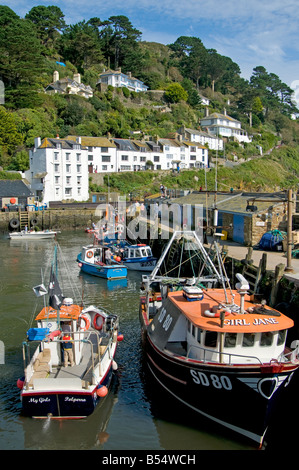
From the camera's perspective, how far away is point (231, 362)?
12.2 m

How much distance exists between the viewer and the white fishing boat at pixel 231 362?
11.6m

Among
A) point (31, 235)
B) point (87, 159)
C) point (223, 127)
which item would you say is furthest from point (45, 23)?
point (31, 235)

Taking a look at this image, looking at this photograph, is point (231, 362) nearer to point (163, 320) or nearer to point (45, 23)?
point (163, 320)

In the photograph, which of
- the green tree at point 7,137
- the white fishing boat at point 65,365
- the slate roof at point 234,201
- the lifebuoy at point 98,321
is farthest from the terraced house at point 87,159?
the white fishing boat at point 65,365

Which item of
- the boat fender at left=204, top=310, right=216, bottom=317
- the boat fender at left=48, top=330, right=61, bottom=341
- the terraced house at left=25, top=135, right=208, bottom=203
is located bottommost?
the boat fender at left=48, top=330, right=61, bottom=341

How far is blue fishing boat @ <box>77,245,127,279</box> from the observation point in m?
30.6

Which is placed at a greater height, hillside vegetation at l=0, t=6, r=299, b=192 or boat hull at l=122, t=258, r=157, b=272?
hillside vegetation at l=0, t=6, r=299, b=192

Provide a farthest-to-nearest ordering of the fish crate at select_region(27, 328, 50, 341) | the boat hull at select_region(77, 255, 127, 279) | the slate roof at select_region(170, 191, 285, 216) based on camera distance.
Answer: the boat hull at select_region(77, 255, 127, 279), the slate roof at select_region(170, 191, 285, 216), the fish crate at select_region(27, 328, 50, 341)

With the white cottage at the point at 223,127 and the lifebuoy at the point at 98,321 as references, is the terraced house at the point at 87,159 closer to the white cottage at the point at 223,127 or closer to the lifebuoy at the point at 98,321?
the white cottage at the point at 223,127

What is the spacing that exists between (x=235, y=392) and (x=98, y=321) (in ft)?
24.8

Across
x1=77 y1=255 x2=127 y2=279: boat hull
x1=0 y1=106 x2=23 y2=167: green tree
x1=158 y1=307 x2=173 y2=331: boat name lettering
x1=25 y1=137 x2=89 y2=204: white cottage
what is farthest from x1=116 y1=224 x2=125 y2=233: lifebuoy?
x1=0 y1=106 x2=23 y2=167: green tree

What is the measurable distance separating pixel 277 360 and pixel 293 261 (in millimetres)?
11581

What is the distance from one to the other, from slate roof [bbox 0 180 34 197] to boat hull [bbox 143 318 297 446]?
5278cm

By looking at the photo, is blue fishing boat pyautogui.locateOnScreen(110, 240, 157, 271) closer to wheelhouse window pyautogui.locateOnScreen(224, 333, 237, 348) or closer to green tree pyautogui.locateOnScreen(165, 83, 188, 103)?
wheelhouse window pyautogui.locateOnScreen(224, 333, 237, 348)
